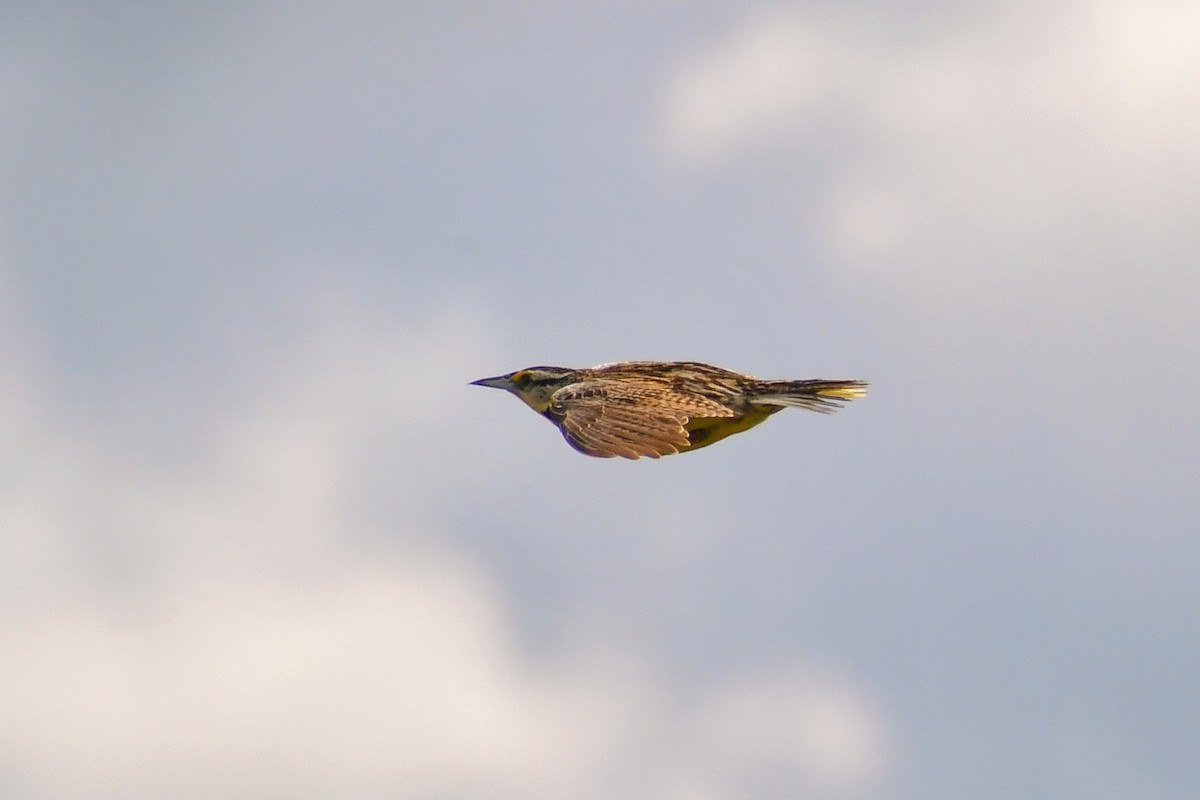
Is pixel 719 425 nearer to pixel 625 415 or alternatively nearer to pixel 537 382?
pixel 625 415

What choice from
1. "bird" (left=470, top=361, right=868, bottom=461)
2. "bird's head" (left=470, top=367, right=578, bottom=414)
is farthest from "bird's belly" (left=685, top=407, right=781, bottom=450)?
"bird's head" (left=470, top=367, right=578, bottom=414)

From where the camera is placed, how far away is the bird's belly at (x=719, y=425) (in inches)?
810

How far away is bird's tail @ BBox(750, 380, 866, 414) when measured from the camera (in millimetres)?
21062

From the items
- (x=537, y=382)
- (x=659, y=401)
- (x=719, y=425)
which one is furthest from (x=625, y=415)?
(x=537, y=382)

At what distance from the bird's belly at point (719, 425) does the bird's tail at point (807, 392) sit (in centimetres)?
14

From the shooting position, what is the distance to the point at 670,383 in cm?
2164

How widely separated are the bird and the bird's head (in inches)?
0.5

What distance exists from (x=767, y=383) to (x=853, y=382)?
0.95m

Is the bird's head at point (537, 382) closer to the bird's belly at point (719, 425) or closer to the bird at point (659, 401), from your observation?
the bird at point (659, 401)

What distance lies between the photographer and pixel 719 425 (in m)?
20.8

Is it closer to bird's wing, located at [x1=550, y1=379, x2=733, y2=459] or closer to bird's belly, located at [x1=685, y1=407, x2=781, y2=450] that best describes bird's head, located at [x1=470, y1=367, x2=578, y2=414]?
bird's wing, located at [x1=550, y1=379, x2=733, y2=459]

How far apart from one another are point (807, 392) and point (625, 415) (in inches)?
92.4

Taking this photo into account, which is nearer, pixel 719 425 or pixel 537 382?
pixel 719 425

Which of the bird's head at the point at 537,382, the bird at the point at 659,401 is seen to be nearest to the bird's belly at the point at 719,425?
the bird at the point at 659,401
